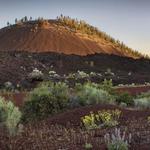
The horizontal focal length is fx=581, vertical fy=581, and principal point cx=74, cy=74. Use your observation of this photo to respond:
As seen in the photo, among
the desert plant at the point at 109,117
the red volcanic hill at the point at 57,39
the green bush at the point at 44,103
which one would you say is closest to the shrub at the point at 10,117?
the desert plant at the point at 109,117

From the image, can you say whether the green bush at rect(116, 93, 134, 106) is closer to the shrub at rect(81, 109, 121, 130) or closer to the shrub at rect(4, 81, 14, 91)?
the shrub at rect(81, 109, 121, 130)

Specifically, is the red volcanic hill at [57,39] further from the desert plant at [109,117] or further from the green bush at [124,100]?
the desert plant at [109,117]

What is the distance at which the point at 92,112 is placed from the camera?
18031mm

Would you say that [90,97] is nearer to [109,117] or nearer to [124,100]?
[124,100]

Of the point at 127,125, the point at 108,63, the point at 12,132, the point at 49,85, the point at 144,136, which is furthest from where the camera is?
the point at 108,63

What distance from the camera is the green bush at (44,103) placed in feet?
73.3

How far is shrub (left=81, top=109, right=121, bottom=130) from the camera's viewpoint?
16031mm

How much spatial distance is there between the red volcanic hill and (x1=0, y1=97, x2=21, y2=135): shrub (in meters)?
95.4

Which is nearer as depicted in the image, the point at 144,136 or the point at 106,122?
the point at 144,136

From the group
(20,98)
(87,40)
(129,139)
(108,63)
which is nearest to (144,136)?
(129,139)

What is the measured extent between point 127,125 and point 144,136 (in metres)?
2.87

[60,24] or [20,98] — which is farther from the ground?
[60,24]

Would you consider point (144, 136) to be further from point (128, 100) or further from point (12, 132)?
point (128, 100)

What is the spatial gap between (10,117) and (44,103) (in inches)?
269
